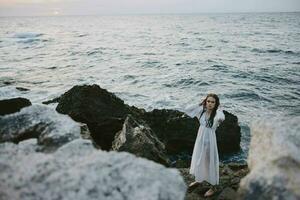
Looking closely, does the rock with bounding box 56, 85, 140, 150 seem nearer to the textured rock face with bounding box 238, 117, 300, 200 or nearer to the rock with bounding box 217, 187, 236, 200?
the rock with bounding box 217, 187, 236, 200

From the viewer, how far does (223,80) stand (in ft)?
61.3

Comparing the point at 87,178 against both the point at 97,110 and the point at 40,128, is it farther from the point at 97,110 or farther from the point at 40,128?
the point at 97,110

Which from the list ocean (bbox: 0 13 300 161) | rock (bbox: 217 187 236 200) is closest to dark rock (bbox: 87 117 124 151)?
rock (bbox: 217 187 236 200)

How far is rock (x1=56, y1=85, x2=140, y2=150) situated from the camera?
22.3ft

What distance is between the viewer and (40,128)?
3.12 m

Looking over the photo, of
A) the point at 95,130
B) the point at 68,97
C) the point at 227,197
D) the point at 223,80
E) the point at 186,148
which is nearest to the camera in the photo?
the point at 227,197

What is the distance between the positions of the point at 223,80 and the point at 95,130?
13311 millimetres

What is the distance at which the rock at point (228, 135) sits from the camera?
8.62 m

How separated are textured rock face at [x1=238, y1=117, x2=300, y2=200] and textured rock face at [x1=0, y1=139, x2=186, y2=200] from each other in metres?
0.61

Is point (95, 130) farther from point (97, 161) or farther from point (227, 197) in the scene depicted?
point (97, 161)

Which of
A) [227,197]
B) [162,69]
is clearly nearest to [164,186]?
[227,197]

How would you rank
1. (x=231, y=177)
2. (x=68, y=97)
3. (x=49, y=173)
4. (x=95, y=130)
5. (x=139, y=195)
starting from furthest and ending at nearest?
(x=68, y=97), (x=95, y=130), (x=231, y=177), (x=49, y=173), (x=139, y=195)

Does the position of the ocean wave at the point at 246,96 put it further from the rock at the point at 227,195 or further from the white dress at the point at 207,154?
the rock at the point at 227,195

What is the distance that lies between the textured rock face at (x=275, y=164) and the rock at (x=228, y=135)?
5.59m
